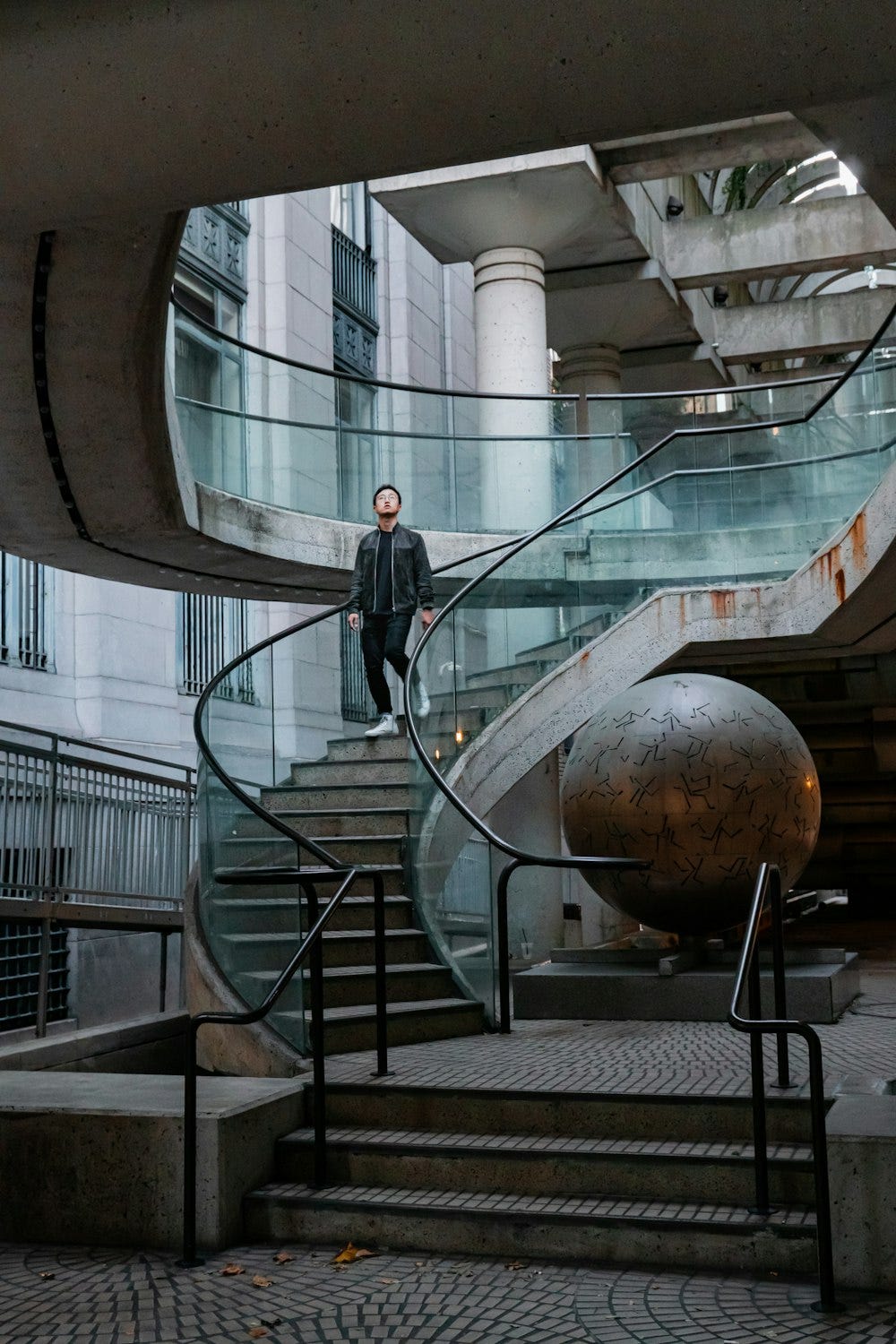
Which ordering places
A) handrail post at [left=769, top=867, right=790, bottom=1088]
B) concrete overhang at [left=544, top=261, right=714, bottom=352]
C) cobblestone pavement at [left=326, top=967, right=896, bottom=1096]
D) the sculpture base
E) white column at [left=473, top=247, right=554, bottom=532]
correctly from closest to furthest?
1. handrail post at [left=769, top=867, right=790, bottom=1088]
2. cobblestone pavement at [left=326, top=967, right=896, bottom=1096]
3. the sculpture base
4. white column at [left=473, top=247, right=554, bottom=532]
5. concrete overhang at [left=544, top=261, right=714, bottom=352]

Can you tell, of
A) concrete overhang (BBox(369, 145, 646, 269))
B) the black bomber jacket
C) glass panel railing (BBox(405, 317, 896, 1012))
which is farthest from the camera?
concrete overhang (BBox(369, 145, 646, 269))

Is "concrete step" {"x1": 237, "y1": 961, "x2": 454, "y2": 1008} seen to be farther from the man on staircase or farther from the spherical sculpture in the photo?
the man on staircase

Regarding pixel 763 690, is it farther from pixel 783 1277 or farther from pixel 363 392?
pixel 783 1277

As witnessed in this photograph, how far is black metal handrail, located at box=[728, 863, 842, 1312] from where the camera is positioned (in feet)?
16.2

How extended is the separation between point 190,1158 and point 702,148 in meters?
16.2

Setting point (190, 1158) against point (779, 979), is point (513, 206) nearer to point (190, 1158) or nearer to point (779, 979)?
point (779, 979)

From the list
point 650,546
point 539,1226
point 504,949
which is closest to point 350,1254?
point 539,1226

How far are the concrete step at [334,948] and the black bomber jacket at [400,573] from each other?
3266 millimetres

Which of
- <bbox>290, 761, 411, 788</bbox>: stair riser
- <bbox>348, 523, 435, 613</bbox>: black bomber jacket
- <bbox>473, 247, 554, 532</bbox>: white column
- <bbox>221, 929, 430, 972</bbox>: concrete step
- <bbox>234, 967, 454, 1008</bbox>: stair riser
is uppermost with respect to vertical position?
<bbox>473, 247, 554, 532</bbox>: white column

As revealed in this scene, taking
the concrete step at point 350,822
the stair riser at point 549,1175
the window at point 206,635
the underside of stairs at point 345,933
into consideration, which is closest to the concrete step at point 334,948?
the underside of stairs at point 345,933

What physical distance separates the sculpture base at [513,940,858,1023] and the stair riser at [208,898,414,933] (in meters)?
0.83

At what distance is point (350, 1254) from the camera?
565cm

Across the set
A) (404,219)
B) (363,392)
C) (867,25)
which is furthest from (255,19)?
(404,219)

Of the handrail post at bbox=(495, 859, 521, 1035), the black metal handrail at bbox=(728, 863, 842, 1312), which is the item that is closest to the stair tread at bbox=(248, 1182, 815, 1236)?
the black metal handrail at bbox=(728, 863, 842, 1312)
